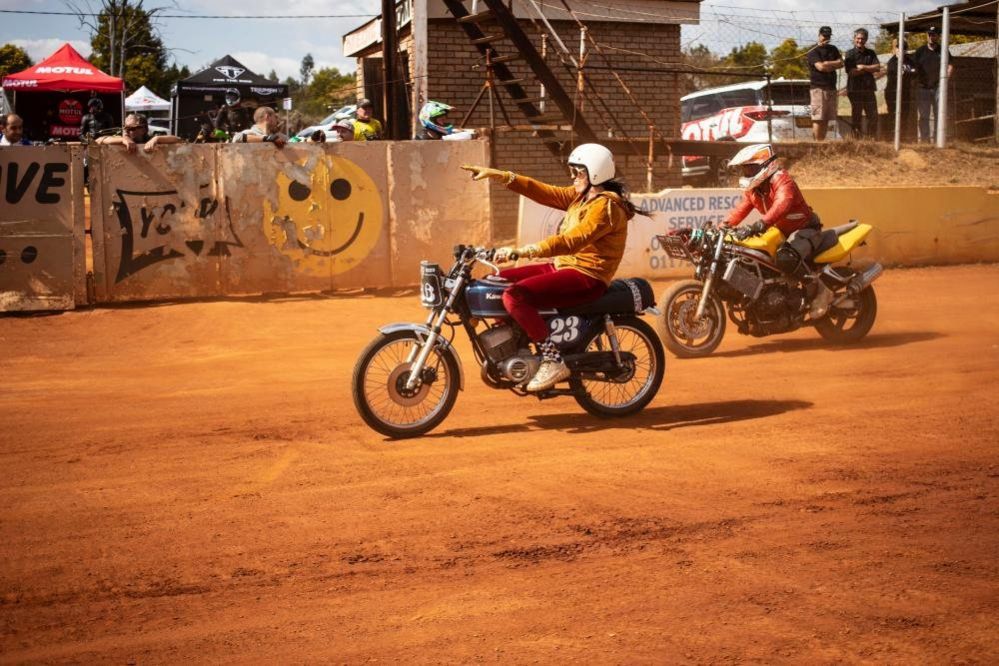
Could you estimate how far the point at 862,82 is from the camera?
21234 millimetres

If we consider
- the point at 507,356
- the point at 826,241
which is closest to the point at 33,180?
the point at 507,356

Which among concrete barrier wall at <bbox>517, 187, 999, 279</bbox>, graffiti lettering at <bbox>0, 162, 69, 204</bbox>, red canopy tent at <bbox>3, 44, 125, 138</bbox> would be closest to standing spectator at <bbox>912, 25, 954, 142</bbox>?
concrete barrier wall at <bbox>517, 187, 999, 279</bbox>

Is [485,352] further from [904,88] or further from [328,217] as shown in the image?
[904,88]

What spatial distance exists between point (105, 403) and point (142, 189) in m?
5.54

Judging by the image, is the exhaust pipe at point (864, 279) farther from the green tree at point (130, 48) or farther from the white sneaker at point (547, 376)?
the green tree at point (130, 48)

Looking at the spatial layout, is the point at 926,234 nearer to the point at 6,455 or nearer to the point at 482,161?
the point at 482,161

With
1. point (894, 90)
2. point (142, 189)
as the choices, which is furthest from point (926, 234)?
point (142, 189)

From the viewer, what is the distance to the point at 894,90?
22.1 meters

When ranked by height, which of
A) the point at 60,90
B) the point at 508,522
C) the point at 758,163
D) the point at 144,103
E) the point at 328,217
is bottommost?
the point at 508,522

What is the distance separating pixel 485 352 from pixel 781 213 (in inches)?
167

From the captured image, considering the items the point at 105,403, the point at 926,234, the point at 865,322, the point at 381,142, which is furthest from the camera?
the point at 926,234

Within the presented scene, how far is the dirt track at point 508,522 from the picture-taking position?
177 inches

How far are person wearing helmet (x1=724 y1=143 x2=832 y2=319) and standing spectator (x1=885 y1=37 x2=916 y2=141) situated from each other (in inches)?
428

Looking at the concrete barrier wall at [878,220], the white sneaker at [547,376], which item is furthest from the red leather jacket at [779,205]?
the concrete barrier wall at [878,220]
